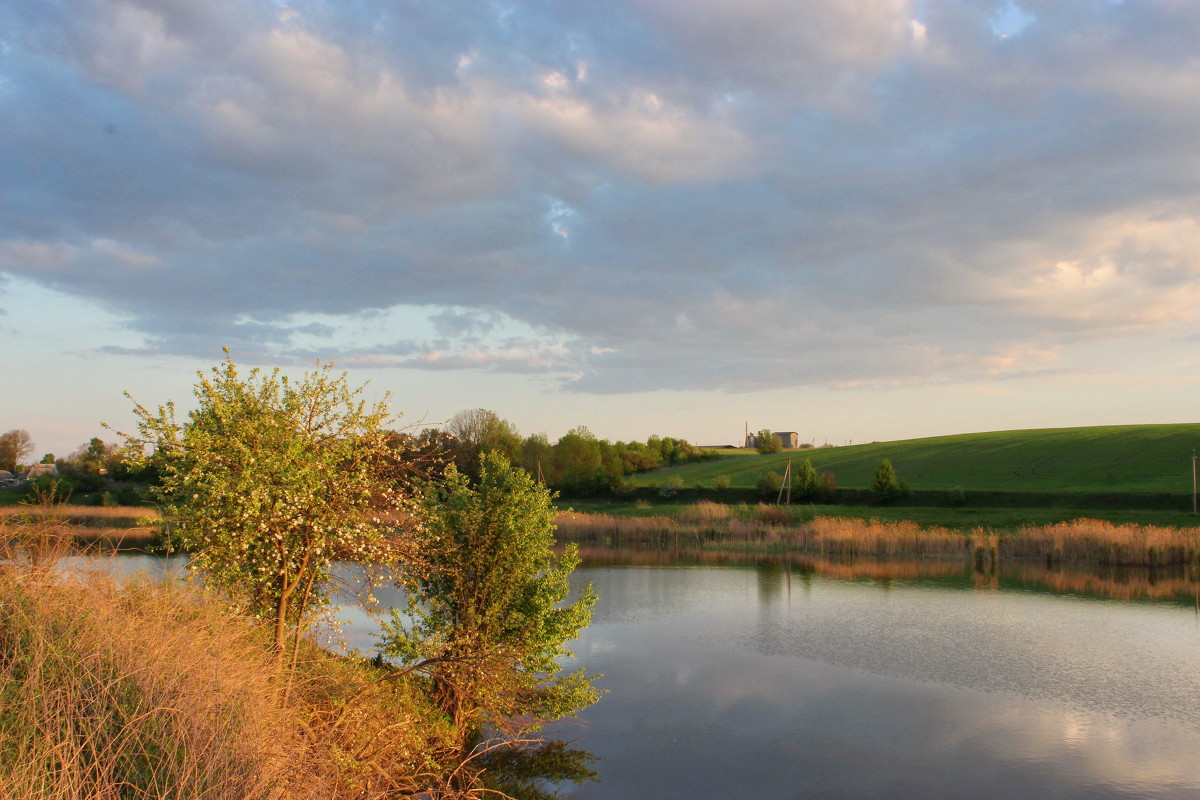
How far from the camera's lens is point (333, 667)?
9.73 metres

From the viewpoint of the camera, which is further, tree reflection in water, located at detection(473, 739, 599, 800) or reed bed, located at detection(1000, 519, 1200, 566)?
reed bed, located at detection(1000, 519, 1200, 566)

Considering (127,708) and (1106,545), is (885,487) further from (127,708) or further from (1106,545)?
(127,708)

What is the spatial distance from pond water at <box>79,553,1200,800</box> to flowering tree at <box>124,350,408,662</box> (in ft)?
14.7

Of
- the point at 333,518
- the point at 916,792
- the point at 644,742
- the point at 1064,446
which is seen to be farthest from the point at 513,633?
the point at 1064,446

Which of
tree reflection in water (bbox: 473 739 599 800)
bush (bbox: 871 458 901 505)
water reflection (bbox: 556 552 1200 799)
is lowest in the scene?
water reflection (bbox: 556 552 1200 799)

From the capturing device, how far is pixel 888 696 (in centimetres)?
1533

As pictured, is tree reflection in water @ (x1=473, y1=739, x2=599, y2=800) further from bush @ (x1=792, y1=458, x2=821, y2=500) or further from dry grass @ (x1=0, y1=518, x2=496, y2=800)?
bush @ (x1=792, y1=458, x2=821, y2=500)

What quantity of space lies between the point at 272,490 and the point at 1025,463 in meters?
76.7

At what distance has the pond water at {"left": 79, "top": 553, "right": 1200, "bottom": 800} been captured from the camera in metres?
11.3

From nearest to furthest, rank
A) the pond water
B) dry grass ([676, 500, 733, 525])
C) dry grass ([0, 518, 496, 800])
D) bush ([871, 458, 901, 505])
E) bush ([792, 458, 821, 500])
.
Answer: dry grass ([0, 518, 496, 800])
the pond water
dry grass ([676, 500, 733, 525])
bush ([871, 458, 901, 505])
bush ([792, 458, 821, 500])

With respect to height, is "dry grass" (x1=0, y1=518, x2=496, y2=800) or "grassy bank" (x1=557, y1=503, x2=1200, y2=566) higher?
"dry grass" (x1=0, y1=518, x2=496, y2=800)

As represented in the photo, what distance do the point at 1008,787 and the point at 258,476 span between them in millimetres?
10383

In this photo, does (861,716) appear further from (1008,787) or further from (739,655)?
(739,655)

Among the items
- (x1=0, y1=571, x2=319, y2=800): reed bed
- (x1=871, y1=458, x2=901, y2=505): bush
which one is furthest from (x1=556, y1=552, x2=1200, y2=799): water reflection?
(x1=871, y1=458, x2=901, y2=505): bush
